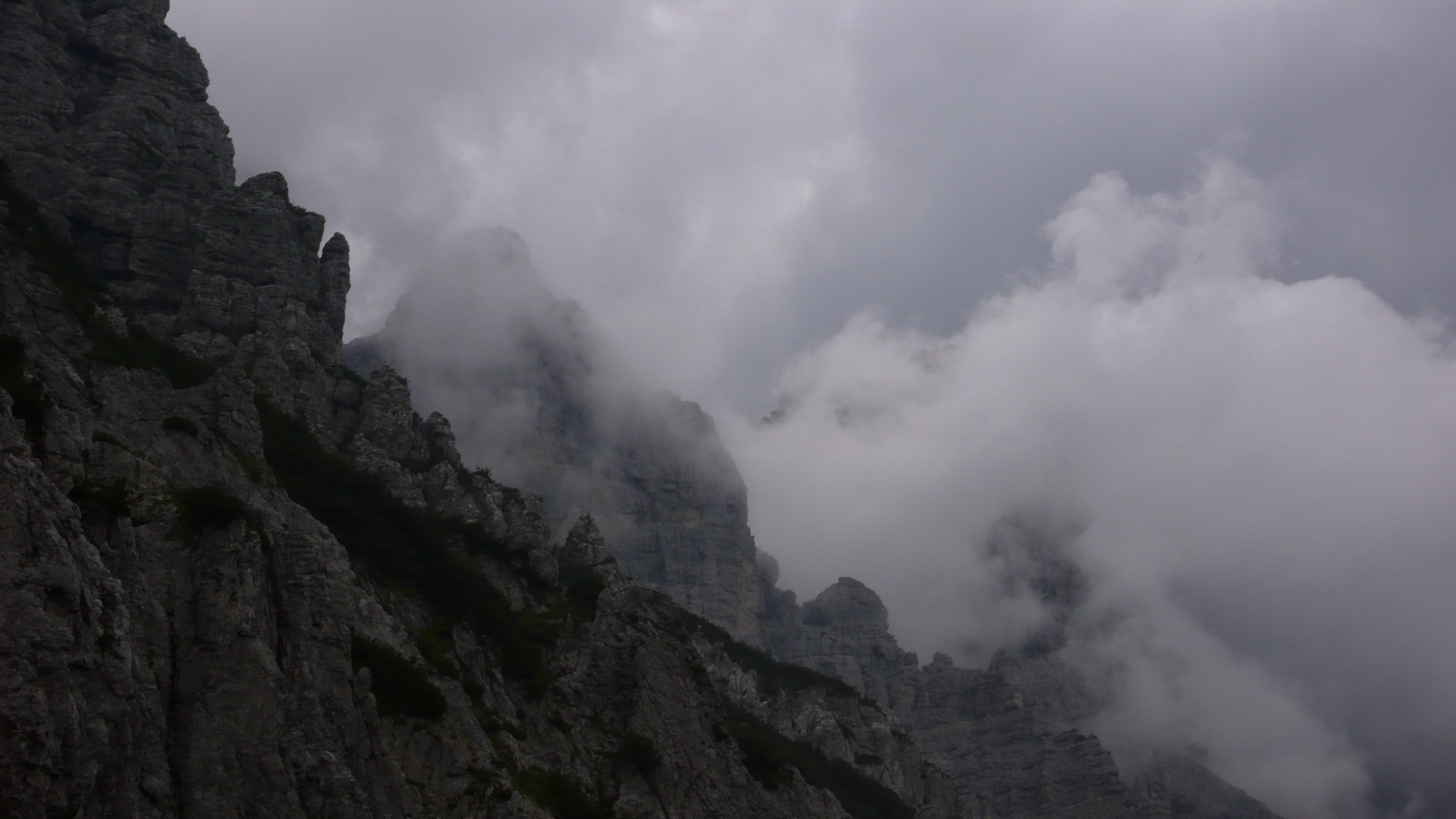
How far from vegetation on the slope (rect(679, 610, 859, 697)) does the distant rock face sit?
122 feet

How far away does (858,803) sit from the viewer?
306ft

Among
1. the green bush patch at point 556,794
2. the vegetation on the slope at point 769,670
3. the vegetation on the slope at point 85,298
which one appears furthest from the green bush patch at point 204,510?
the vegetation on the slope at point 769,670

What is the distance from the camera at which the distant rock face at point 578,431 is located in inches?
6427

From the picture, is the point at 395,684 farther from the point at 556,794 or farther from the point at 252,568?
the point at 556,794

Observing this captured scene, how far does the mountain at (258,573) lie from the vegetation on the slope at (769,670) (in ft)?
2.09

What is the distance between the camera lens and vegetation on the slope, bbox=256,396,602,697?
64.2 meters

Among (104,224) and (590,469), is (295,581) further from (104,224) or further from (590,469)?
(590,469)

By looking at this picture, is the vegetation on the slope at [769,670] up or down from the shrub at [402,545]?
up

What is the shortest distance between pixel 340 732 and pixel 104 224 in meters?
51.5

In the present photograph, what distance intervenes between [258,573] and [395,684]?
27.0ft

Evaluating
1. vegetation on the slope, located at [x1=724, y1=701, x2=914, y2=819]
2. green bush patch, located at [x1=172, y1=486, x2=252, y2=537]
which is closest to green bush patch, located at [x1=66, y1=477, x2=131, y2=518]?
green bush patch, located at [x1=172, y1=486, x2=252, y2=537]

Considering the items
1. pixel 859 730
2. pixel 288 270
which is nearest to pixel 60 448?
pixel 288 270

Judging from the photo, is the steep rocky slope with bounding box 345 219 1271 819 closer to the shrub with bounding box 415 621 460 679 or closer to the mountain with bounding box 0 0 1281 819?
the mountain with bounding box 0 0 1281 819

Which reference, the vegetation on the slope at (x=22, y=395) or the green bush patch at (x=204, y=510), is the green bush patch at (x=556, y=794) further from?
the vegetation on the slope at (x=22, y=395)
